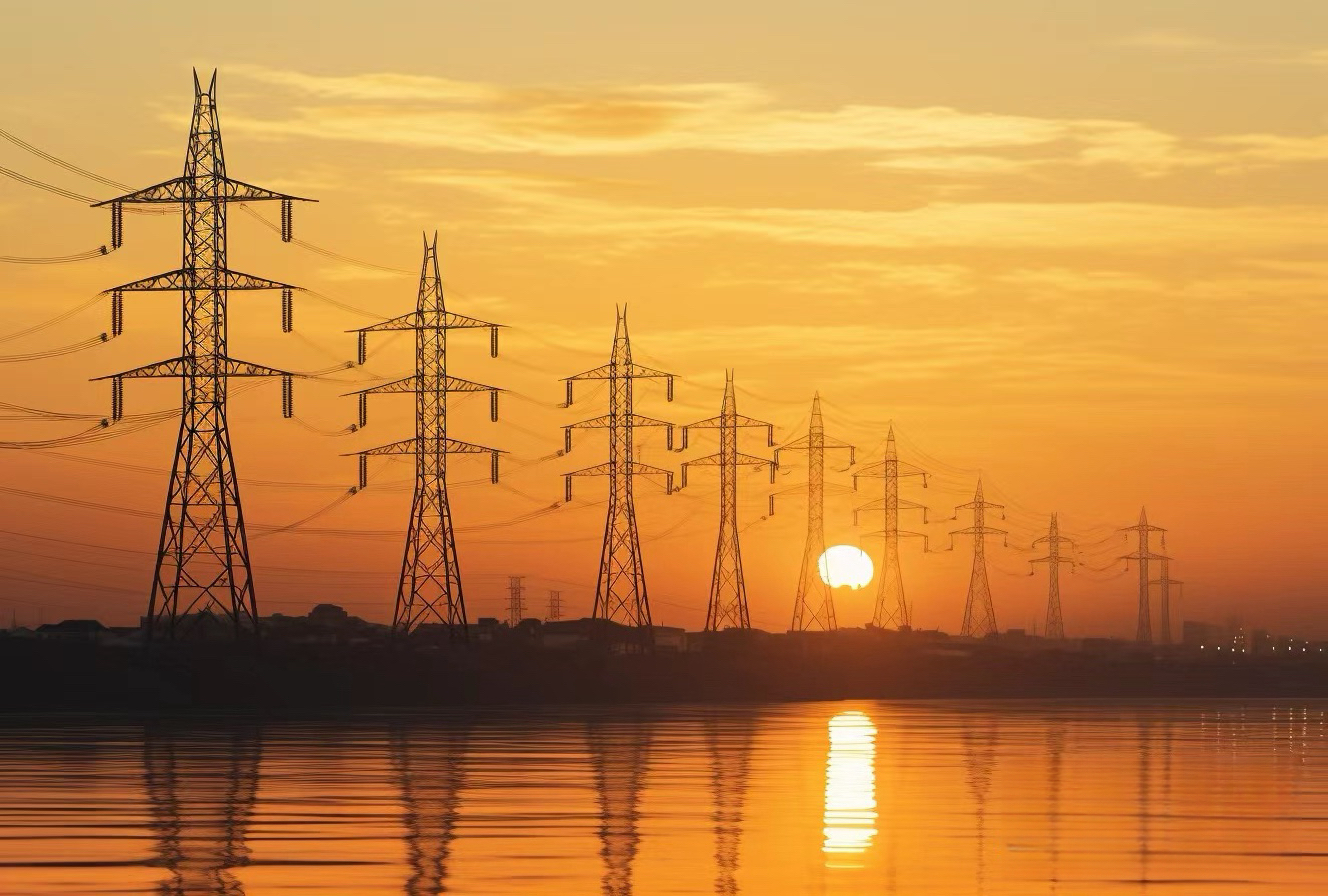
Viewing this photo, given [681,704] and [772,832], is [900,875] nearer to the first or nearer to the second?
[772,832]

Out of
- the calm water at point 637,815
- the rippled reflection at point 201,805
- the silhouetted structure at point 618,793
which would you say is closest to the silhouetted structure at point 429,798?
the calm water at point 637,815

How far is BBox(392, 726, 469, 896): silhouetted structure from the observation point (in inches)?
1426

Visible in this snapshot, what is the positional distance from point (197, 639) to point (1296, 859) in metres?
100

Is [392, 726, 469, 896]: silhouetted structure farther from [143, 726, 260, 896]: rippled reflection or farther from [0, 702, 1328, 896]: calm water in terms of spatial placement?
[143, 726, 260, 896]: rippled reflection

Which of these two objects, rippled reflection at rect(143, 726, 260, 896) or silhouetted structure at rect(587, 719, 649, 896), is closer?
rippled reflection at rect(143, 726, 260, 896)

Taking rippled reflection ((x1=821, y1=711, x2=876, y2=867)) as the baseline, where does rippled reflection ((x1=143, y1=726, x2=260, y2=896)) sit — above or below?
above

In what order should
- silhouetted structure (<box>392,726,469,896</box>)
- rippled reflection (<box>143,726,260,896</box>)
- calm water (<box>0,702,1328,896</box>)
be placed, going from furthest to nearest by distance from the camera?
silhouetted structure (<box>392,726,469,896</box>) < calm water (<box>0,702,1328,896</box>) < rippled reflection (<box>143,726,260,896</box>)

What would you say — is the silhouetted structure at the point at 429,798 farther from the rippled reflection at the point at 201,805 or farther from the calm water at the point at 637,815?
the rippled reflection at the point at 201,805

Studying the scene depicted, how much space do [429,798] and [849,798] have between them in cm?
1102

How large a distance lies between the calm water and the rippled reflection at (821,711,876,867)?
0.16 m

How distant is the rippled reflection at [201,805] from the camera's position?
3509 cm

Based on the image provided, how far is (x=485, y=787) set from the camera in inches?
2239

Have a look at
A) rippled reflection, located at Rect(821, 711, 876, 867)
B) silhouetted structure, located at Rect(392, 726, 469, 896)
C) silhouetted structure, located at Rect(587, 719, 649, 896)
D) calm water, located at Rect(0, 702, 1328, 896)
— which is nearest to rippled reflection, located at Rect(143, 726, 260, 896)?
calm water, located at Rect(0, 702, 1328, 896)

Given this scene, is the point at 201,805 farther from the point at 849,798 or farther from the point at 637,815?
the point at 849,798
